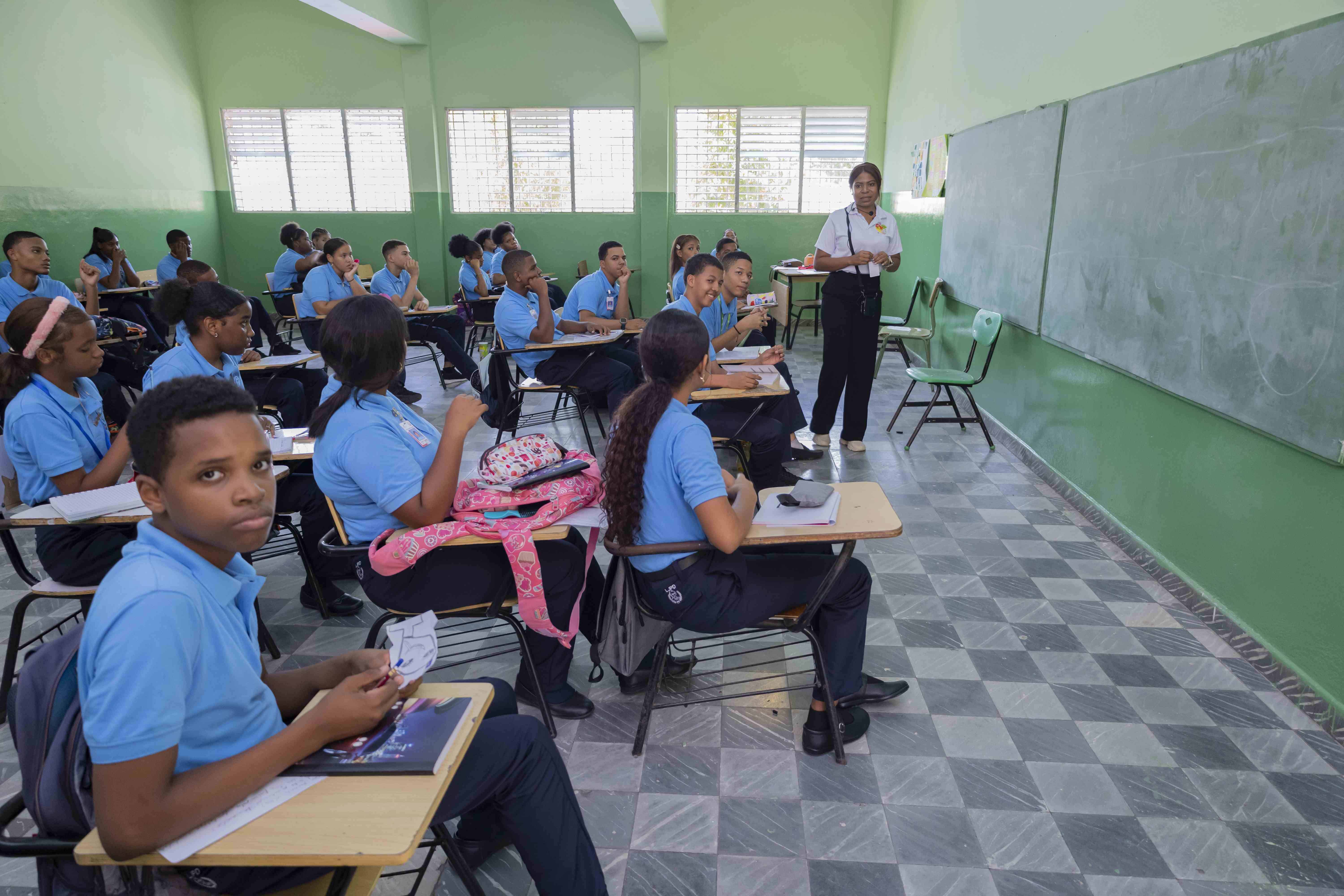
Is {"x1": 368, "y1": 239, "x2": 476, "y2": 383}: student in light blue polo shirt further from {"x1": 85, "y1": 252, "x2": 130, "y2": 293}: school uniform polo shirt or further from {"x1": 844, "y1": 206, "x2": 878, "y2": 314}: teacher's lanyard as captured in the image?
{"x1": 844, "y1": 206, "x2": 878, "y2": 314}: teacher's lanyard

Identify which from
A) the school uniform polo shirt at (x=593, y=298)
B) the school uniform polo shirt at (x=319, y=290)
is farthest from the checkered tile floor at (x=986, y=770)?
the school uniform polo shirt at (x=319, y=290)

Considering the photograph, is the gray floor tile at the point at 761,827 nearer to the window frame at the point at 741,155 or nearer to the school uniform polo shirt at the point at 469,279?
the school uniform polo shirt at the point at 469,279

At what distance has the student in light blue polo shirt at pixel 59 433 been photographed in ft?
7.45

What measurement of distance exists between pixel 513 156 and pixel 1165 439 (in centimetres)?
864

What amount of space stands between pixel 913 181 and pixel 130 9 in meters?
8.37

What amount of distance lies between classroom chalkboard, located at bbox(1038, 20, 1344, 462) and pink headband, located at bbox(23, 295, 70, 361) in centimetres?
364

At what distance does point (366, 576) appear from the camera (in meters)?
2.13

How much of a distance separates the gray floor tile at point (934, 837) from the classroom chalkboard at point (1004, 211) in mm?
3279

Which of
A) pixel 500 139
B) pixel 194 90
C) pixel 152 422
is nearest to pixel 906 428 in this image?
pixel 152 422

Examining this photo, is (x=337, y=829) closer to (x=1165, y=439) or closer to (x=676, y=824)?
(x=676, y=824)

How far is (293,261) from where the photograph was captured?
7906 millimetres

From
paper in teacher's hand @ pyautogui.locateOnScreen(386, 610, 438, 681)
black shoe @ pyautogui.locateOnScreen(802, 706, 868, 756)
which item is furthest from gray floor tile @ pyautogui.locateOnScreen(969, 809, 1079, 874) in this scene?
paper in teacher's hand @ pyautogui.locateOnScreen(386, 610, 438, 681)

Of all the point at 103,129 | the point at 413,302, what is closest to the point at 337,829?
the point at 413,302

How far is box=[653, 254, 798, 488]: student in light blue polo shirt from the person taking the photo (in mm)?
3812
